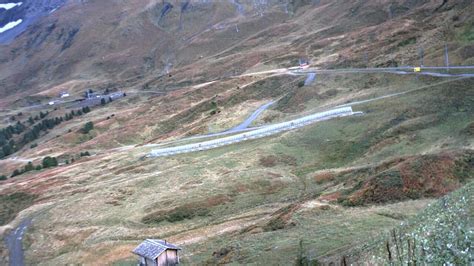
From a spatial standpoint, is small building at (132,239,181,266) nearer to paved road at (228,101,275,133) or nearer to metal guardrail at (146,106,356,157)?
metal guardrail at (146,106,356,157)

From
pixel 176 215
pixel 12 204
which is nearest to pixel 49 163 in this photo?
pixel 12 204

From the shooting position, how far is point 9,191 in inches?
3903

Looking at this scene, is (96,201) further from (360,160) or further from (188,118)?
(188,118)

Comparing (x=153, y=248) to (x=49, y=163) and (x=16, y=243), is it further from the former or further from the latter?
(x=49, y=163)

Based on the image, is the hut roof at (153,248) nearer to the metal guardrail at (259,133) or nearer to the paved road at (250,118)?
the metal guardrail at (259,133)

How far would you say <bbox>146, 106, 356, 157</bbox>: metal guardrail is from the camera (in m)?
95.1

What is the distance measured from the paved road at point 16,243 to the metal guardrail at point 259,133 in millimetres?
30880

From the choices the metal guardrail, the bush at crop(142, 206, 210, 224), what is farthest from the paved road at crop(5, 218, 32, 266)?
the metal guardrail

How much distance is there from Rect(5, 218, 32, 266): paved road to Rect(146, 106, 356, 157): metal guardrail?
101 ft

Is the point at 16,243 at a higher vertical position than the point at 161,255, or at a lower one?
lower

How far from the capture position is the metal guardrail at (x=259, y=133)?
95.1 m

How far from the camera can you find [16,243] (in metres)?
68.9

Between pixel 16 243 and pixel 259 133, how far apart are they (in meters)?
46.0

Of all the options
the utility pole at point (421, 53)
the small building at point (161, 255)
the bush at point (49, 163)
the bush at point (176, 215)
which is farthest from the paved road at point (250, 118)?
the small building at point (161, 255)
